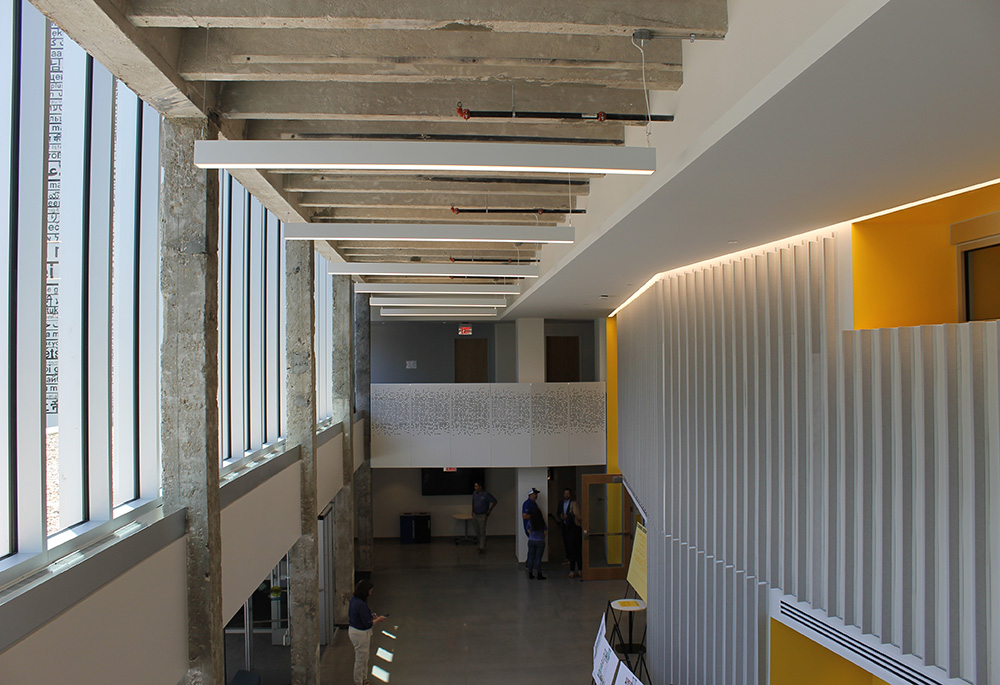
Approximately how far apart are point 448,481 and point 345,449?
5.52 meters

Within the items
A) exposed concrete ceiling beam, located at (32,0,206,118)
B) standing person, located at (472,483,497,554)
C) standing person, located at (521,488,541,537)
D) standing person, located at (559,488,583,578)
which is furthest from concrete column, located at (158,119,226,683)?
standing person, located at (472,483,497,554)

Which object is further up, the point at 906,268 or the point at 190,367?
the point at 906,268

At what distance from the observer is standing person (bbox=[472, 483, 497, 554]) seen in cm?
1341

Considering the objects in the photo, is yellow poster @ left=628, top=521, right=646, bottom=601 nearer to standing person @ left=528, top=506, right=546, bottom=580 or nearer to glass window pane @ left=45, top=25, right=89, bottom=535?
standing person @ left=528, top=506, right=546, bottom=580

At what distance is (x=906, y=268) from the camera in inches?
169

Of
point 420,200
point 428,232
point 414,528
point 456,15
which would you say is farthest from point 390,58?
point 414,528

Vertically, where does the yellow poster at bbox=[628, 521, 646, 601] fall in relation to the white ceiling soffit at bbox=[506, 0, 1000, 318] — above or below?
below

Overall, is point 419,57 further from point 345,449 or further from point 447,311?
point 447,311

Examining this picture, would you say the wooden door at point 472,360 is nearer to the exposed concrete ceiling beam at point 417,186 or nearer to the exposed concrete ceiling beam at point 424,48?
the exposed concrete ceiling beam at point 417,186

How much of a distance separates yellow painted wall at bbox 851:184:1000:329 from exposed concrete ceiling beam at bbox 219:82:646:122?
158 cm

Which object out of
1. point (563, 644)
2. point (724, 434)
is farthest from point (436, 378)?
point (724, 434)

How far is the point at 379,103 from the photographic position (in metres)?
3.97

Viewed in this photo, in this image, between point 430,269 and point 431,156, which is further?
point 430,269

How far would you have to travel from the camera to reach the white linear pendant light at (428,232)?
429 centimetres
